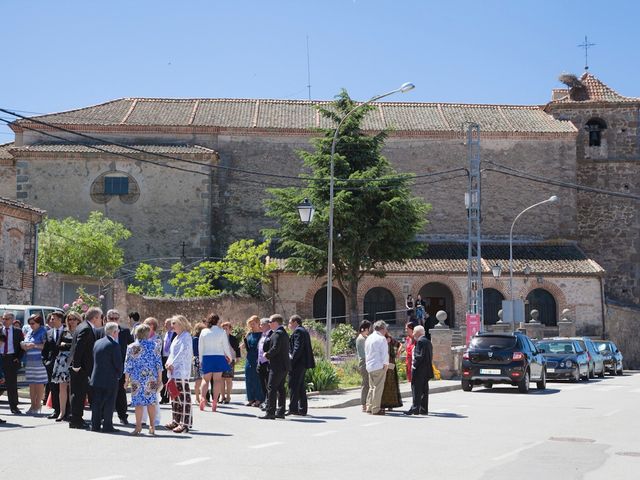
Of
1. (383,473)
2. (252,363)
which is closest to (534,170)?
(252,363)

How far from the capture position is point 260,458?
36.3 ft

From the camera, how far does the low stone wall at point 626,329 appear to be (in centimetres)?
4647

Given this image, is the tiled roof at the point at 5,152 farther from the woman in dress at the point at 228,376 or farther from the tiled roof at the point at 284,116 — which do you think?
the woman in dress at the point at 228,376

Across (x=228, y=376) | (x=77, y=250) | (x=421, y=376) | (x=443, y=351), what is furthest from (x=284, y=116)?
(x=421, y=376)

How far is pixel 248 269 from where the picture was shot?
→ 138 feet

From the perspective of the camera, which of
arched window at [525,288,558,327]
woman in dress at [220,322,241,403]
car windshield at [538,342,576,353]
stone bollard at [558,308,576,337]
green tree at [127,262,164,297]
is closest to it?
woman in dress at [220,322,241,403]

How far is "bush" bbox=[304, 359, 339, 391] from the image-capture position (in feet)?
71.9

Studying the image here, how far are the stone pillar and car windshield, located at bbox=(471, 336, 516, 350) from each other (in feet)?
11.9

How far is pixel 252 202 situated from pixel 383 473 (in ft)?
130

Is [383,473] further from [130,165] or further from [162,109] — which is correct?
[162,109]

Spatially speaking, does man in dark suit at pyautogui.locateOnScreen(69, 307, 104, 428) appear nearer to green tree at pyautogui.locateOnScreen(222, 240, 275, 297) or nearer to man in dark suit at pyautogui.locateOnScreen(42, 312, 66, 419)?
man in dark suit at pyautogui.locateOnScreen(42, 312, 66, 419)

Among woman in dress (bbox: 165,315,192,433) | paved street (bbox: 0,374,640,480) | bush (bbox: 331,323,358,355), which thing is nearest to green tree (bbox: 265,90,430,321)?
bush (bbox: 331,323,358,355)

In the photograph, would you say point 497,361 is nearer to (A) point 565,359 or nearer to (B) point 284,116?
(A) point 565,359

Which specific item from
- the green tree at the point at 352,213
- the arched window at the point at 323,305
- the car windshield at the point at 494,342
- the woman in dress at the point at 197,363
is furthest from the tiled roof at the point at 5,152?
the woman in dress at the point at 197,363
